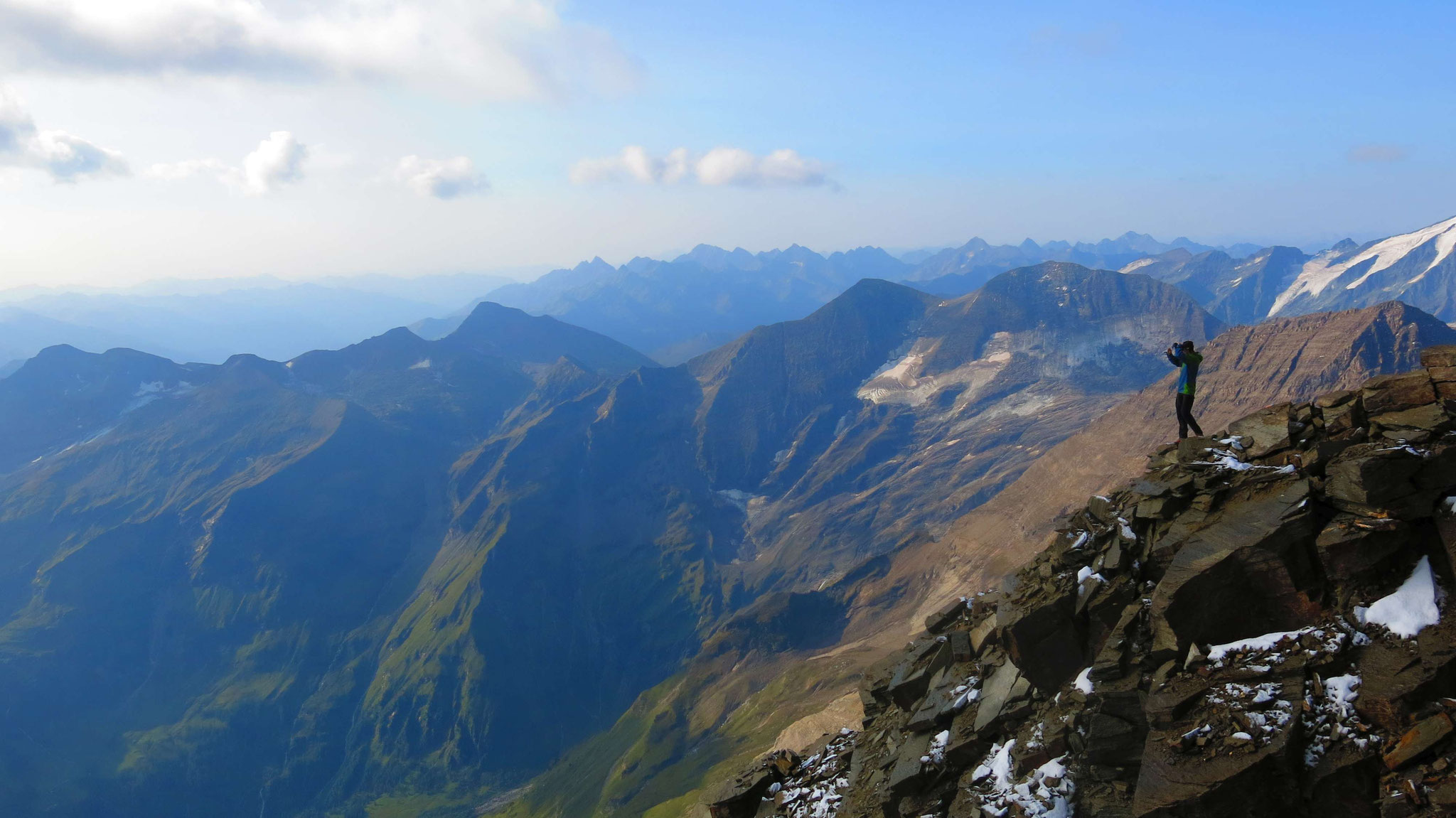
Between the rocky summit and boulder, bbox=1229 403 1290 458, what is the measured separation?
0.08m

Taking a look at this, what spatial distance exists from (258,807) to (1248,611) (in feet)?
777

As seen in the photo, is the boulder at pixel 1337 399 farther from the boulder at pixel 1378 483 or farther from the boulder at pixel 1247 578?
the boulder at pixel 1247 578

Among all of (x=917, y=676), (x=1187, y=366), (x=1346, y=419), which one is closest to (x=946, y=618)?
(x=917, y=676)

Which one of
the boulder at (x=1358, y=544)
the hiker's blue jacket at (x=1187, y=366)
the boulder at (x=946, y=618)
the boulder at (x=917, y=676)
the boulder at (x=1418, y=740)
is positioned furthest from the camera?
the boulder at (x=946, y=618)

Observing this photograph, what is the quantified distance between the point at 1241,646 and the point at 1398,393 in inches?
374

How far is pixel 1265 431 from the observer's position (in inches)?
856

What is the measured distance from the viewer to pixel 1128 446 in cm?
17525

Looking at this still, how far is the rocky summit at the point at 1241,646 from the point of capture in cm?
1504

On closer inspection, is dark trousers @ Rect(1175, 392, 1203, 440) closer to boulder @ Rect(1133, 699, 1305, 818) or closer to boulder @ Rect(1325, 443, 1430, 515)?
boulder @ Rect(1325, 443, 1430, 515)

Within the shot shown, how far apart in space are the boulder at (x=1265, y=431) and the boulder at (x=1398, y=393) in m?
2.01

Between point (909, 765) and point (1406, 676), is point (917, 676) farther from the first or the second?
point (1406, 676)

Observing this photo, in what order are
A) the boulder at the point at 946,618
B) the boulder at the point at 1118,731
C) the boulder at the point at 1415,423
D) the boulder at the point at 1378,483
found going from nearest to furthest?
the boulder at the point at 1378,483
the boulder at the point at 1415,423
the boulder at the point at 1118,731
the boulder at the point at 946,618

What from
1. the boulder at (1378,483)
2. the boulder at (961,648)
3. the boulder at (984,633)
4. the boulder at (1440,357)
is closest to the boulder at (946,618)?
the boulder at (961,648)

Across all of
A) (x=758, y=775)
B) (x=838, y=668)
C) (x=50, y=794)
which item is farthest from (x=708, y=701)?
(x=50, y=794)
